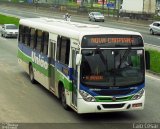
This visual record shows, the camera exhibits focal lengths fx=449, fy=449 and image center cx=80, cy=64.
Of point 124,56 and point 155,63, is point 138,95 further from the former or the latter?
point 155,63

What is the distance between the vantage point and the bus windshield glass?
12.5 metres

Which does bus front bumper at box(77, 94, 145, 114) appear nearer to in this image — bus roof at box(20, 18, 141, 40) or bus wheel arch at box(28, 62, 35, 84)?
bus roof at box(20, 18, 141, 40)

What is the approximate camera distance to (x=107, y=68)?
12414 millimetres

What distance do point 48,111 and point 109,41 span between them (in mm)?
3034

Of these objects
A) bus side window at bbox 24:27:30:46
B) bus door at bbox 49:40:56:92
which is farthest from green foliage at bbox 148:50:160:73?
bus door at bbox 49:40:56:92

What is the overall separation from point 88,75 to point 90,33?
120 cm

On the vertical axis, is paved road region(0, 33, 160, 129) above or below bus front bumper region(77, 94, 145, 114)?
below

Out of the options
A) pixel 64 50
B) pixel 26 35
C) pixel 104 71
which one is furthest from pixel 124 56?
pixel 26 35

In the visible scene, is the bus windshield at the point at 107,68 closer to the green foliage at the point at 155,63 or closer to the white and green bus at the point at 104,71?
the white and green bus at the point at 104,71

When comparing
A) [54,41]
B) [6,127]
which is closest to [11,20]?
[54,41]

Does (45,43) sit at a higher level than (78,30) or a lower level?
lower

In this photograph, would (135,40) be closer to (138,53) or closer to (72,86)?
(138,53)

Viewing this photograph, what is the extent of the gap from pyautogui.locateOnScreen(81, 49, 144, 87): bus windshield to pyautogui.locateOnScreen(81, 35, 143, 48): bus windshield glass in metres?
0.15

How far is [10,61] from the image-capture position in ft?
85.6
